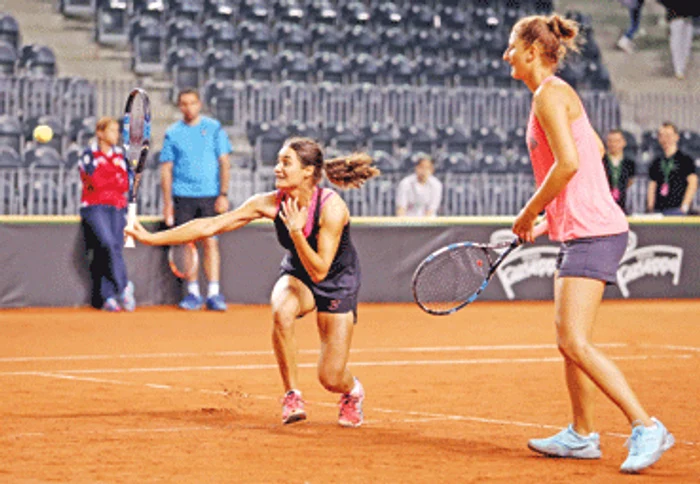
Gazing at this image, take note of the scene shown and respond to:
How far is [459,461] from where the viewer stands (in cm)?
600

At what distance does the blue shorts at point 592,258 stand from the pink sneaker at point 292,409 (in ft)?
5.92

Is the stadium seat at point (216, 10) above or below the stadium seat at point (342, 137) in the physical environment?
above

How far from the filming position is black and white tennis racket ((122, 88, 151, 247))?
23.1ft

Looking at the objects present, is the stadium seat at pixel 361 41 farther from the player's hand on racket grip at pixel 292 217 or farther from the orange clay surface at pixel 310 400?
the player's hand on racket grip at pixel 292 217

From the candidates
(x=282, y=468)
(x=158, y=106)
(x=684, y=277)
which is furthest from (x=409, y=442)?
(x=158, y=106)

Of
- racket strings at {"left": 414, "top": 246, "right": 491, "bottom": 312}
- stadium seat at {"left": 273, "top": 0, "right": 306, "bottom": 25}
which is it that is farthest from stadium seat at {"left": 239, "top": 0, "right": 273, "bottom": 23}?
racket strings at {"left": 414, "top": 246, "right": 491, "bottom": 312}

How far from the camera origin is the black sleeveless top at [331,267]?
23.2 feet

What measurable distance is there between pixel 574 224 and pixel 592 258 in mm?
178

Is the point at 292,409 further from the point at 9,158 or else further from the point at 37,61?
the point at 37,61

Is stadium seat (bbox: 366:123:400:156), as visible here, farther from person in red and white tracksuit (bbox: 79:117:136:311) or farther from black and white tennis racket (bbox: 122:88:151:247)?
black and white tennis racket (bbox: 122:88:151:247)

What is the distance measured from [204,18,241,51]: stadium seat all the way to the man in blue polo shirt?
7973 mm

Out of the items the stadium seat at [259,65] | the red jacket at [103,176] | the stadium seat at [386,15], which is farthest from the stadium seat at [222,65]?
the red jacket at [103,176]

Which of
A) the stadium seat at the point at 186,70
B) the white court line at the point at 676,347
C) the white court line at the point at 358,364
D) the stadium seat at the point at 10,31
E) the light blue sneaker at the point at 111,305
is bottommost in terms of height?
the light blue sneaker at the point at 111,305

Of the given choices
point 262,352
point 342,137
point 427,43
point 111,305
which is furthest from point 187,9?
point 262,352
